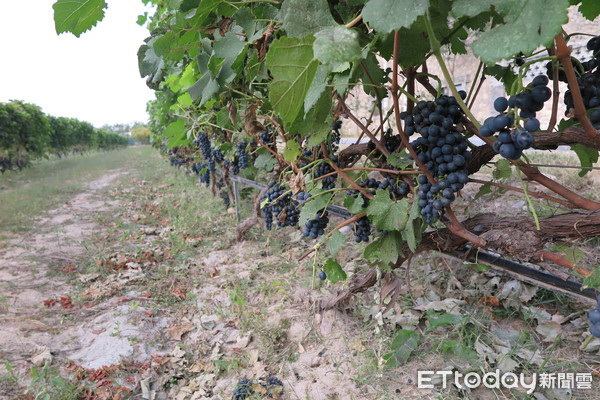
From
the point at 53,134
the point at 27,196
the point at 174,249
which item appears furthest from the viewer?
the point at 53,134

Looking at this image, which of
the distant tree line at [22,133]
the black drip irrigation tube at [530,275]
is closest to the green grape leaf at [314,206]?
the black drip irrigation tube at [530,275]

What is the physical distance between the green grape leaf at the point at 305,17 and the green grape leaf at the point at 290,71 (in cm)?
10

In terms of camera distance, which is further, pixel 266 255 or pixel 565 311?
pixel 266 255

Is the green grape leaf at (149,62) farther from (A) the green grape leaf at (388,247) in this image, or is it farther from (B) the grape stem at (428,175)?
(A) the green grape leaf at (388,247)

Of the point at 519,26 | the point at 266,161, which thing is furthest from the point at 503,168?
the point at 266,161

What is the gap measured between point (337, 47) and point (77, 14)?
1002 mm

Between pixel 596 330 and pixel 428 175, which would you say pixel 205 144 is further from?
pixel 596 330

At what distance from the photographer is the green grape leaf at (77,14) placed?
1.12 metres

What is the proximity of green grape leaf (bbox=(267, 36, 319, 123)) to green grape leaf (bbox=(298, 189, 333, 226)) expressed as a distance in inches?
25.8

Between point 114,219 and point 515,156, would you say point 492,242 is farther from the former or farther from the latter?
point 114,219

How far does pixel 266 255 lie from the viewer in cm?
379

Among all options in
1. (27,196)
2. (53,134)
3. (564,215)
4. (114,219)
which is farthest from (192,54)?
(53,134)

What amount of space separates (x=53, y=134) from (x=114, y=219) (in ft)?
56.2

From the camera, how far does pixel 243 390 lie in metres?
1.94
